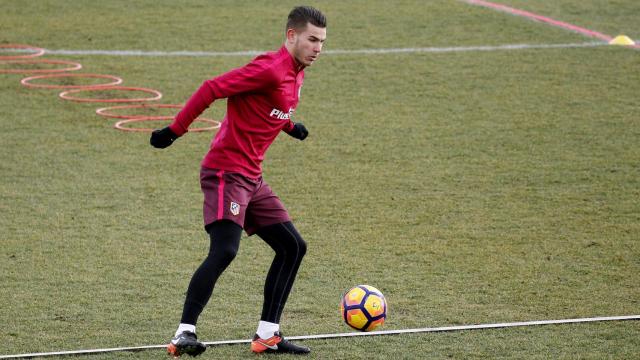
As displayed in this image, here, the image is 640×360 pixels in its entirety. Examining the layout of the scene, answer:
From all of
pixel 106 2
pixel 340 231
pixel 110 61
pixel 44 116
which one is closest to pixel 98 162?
pixel 44 116

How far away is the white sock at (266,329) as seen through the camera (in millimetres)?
6836

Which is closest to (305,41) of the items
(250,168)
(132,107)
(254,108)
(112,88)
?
(254,108)

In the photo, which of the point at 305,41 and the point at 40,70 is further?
the point at 40,70

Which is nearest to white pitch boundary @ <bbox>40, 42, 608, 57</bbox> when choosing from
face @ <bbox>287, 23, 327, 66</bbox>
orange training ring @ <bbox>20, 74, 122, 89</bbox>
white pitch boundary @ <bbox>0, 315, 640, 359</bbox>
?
orange training ring @ <bbox>20, 74, 122, 89</bbox>

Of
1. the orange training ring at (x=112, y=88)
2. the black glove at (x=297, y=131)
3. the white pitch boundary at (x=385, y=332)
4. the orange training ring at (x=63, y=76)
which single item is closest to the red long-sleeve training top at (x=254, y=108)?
the black glove at (x=297, y=131)

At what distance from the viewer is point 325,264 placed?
29.3 feet

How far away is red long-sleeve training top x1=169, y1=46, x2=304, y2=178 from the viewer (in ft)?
21.0

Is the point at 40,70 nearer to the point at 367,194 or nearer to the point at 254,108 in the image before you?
the point at 367,194

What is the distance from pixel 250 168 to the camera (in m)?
6.68

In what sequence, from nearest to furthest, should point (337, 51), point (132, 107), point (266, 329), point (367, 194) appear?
point (266, 329), point (367, 194), point (132, 107), point (337, 51)

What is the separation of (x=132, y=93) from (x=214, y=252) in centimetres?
977

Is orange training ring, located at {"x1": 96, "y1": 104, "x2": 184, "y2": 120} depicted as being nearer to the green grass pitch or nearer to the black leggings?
the green grass pitch

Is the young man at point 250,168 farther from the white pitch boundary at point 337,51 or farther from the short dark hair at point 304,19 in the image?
the white pitch boundary at point 337,51

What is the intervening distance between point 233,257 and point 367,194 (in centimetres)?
492
